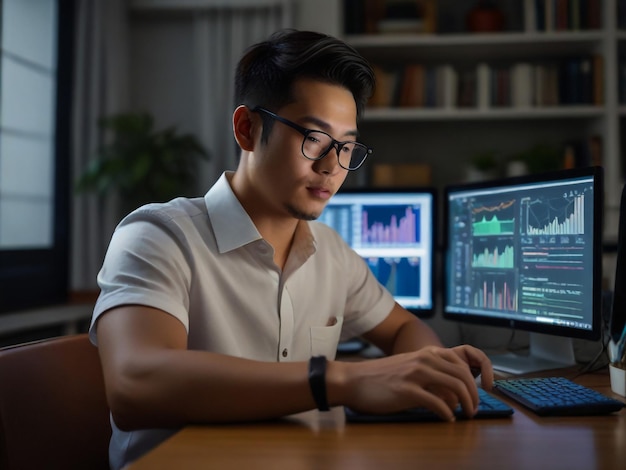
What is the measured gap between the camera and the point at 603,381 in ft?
4.08

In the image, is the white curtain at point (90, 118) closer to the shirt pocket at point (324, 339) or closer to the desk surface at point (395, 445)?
the shirt pocket at point (324, 339)

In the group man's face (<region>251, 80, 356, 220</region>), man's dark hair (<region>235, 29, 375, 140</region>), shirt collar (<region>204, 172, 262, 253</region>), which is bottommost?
shirt collar (<region>204, 172, 262, 253</region>)

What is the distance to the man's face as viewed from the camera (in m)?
1.13

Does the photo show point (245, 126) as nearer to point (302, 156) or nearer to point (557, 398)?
point (302, 156)

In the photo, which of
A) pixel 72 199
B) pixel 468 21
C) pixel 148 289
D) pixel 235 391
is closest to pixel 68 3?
pixel 72 199

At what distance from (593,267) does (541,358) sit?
358 mm

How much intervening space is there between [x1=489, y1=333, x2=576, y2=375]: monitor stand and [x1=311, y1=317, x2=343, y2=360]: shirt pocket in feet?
1.17

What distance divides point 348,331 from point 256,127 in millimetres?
540

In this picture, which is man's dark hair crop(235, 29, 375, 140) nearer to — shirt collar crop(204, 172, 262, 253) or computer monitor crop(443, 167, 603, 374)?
shirt collar crop(204, 172, 262, 253)

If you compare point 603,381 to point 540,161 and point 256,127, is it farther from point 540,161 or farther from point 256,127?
point 540,161

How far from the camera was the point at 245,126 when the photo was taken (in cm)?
122

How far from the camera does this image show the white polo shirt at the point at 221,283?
1018mm

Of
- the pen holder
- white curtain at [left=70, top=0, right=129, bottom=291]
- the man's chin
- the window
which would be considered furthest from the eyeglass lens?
white curtain at [left=70, top=0, right=129, bottom=291]

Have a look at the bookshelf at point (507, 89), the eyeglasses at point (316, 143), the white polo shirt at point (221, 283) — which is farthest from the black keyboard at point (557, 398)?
the bookshelf at point (507, 89)
